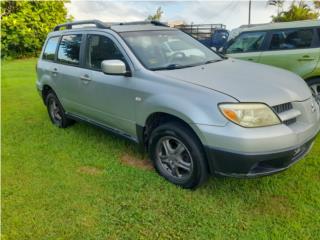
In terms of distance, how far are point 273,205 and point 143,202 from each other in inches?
49.2

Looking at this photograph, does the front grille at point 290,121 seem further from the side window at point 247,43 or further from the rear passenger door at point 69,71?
the side window at point 247,43

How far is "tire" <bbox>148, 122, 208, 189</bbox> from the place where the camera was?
308cm

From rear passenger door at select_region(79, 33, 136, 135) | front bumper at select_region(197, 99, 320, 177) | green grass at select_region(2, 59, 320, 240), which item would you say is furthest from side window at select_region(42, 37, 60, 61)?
front bumper at select_region(197, 99, 320, 177)

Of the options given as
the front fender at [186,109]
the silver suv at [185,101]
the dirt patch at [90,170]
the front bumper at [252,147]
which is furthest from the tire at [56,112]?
the front bumper at [252,147]

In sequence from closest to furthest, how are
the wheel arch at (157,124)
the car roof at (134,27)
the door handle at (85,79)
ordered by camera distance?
the wheel arch at (157,124) → the car roof at (134,27) → the door handle at (85,79)

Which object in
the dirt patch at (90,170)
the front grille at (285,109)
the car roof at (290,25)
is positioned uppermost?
the car roof at (290,25)

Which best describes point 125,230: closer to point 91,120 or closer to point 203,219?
point 203,219

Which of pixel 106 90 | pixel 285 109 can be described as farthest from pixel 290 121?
pixel 106 90

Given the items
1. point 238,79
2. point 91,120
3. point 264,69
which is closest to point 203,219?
point 238,79

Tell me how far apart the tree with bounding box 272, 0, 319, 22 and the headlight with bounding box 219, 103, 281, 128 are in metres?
26.3

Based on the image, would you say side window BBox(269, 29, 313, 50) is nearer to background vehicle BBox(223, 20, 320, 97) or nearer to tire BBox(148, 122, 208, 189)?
background vehicle BBox(223, 20, 320, 97)

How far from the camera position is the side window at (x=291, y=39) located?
5.54m

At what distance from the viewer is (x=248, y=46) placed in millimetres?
6266

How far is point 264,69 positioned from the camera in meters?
3.68
